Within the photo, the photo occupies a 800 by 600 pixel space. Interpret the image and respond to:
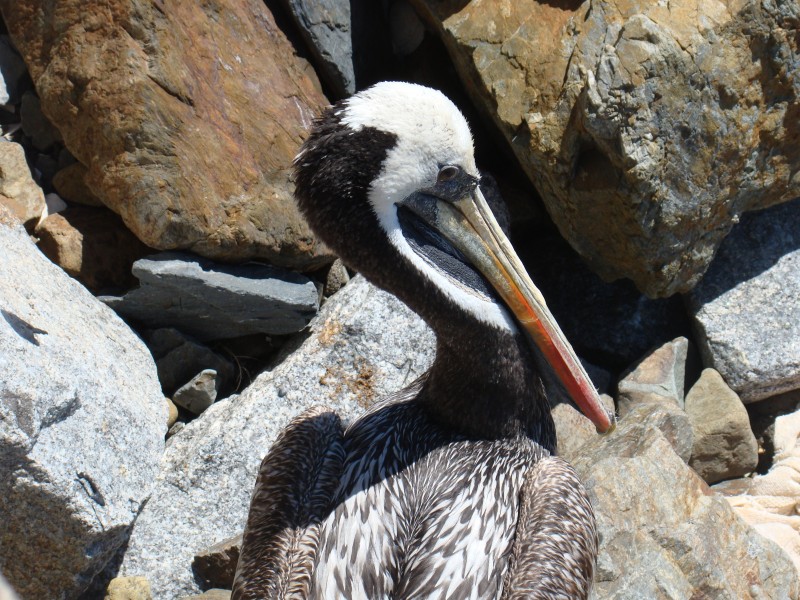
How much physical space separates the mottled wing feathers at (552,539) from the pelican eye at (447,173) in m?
1.14

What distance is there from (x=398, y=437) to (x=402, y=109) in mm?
1301

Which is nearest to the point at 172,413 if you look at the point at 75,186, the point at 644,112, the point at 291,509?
the point at 75,186

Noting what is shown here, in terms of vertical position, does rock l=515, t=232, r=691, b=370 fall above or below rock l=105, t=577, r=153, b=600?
below

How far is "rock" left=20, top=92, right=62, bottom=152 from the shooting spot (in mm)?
5609

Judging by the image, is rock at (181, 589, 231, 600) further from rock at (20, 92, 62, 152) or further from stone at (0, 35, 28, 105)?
stone at (0, 35, 28, 105)

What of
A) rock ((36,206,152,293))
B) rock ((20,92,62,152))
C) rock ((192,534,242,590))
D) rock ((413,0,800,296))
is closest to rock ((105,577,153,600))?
rock ((192,534,242,590))

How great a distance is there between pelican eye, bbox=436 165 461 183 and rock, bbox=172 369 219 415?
2.27m

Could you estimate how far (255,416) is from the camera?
16.7 ft

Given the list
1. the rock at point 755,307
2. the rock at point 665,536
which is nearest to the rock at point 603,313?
the rock at point 755,307

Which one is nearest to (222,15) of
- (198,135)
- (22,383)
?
(198,135)

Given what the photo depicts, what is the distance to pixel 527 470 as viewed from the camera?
12.2 feet

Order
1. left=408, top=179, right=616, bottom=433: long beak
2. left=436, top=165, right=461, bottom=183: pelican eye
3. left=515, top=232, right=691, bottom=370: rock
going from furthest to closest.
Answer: left=515, top=232, right=691, bottom=370: rock → left=408, top=179, right=616, bottom=433: long beak → left=436, top=165, right=461, bottom=183: pelican eye

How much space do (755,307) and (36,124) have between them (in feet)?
14.4

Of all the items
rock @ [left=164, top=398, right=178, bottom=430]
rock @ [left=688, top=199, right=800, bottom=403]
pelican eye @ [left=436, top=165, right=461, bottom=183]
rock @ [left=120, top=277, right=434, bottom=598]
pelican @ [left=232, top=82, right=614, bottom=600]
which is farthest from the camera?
rock @ [left=688, top=199, right=800, bottom=403]
